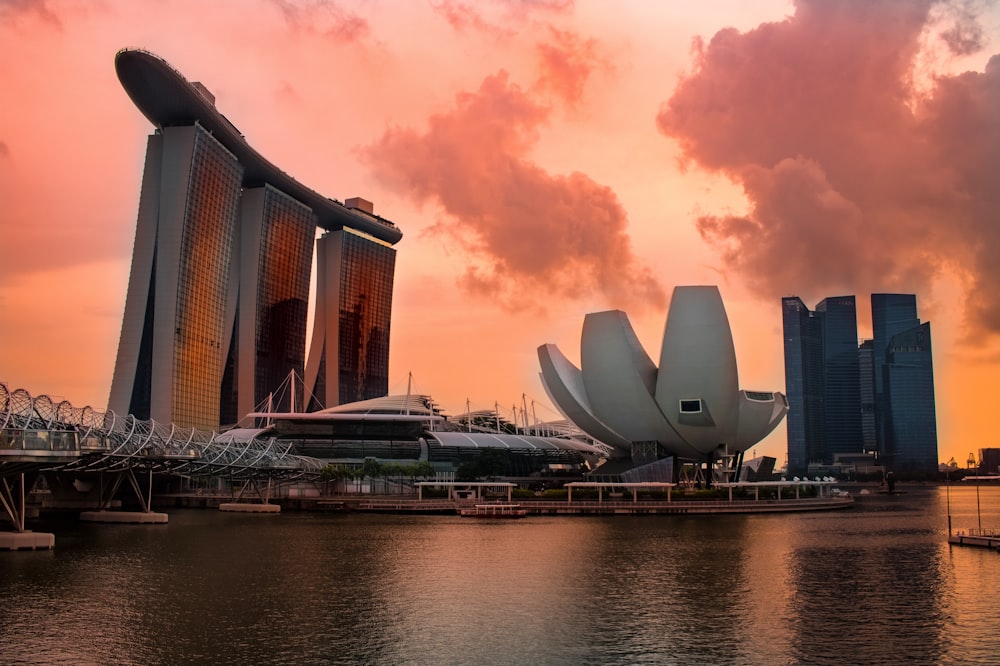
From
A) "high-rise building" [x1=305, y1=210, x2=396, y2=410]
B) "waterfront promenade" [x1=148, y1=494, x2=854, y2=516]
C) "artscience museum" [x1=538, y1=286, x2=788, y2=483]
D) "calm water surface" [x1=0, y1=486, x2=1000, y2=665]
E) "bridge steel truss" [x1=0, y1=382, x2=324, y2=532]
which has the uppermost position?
"high-rise building" [x1=305, y1=210, x2=396, y2=410]

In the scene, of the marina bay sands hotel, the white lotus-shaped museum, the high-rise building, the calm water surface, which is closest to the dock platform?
the calm water surface

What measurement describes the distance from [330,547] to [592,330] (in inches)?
1467

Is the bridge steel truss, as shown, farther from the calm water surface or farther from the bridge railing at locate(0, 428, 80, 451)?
the calm water surface

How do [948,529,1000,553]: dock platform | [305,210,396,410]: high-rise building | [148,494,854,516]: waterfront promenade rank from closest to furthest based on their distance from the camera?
[948,529,1000,553]: dock platform
[148,494,854,516]: waterfront promenade
[305,210,396,410]: high-rise building

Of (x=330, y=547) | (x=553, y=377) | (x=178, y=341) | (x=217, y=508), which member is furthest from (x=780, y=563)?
(x=178, y=341)

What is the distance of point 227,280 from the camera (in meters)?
119

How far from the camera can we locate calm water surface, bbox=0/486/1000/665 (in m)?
24.8

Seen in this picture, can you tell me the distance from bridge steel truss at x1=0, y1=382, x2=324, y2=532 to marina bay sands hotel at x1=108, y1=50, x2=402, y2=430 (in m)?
25.8

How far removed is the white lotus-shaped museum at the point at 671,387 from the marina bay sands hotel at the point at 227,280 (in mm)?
43708

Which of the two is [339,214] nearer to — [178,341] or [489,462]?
[178,341]

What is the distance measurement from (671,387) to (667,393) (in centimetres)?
83

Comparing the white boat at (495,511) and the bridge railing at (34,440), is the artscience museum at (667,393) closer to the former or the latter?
the white boat at (495,511)

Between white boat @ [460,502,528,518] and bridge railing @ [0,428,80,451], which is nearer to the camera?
bridge railing @ [0,428,80,451]

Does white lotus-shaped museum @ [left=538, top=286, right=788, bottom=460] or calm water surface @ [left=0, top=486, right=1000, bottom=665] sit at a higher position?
white lotus-shaped museum @ [left=538, top=286, right=788, bottom=460]
